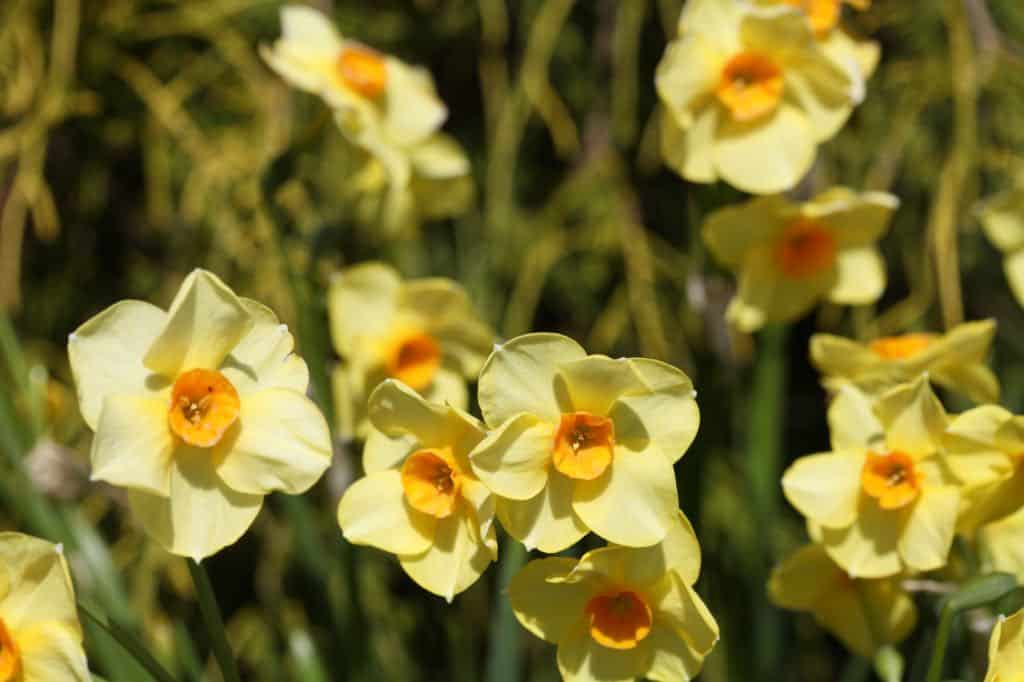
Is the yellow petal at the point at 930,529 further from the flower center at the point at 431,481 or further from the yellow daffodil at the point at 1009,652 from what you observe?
the flower center at the point at 431,481

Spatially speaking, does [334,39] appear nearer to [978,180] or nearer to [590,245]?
[590,245]

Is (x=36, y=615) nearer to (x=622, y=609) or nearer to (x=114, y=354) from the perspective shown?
(x=114, y=354)

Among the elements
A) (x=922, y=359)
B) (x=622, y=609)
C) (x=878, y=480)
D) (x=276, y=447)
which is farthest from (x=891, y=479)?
(x=276, y=447)

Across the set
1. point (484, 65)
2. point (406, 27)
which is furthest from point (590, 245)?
point (406, 27)

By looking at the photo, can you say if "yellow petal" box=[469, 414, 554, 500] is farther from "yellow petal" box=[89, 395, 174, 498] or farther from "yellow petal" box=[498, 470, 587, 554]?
"yellow petal" box=[89, 395, 174, 498]

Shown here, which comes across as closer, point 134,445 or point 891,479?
point 134,445

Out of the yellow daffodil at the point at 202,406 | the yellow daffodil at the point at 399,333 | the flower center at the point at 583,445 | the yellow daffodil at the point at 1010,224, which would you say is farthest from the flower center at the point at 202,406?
the yellow daffodil at the point at 1010,224
